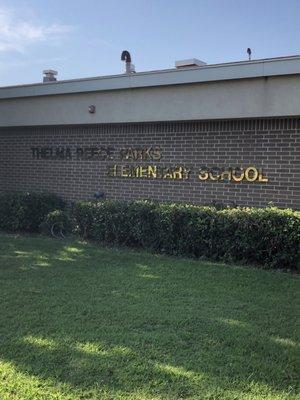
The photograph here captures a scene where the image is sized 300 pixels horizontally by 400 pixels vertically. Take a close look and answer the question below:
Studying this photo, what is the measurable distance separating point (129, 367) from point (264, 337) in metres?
1.45

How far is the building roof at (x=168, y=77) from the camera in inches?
347

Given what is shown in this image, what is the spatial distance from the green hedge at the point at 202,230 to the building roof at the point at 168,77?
2.33 metres

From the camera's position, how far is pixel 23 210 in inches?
437

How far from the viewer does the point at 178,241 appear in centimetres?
884

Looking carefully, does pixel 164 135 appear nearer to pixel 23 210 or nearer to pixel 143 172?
pixel 143 172

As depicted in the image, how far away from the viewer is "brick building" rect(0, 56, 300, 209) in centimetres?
921

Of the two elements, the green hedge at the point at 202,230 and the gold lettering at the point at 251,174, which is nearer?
the green hedge at the point at 202,230

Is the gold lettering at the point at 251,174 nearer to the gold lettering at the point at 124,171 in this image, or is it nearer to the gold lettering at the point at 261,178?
the gold lettering at the point at 261,178

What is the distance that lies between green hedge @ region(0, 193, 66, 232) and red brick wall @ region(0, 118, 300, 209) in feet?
3.14

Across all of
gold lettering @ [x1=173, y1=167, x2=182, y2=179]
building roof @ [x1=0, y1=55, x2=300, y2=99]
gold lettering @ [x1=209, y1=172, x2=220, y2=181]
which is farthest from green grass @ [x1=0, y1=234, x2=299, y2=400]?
building roof @ [x1=0, y1=55, x2=300, y2=99]

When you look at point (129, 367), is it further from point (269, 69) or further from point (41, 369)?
point (269, 69)

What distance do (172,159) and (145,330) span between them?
5689 mm

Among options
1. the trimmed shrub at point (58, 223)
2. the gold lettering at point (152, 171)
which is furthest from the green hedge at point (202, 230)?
the gold lettering at point (152, 171)

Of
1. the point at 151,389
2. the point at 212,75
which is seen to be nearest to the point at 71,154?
the point at 212,75
